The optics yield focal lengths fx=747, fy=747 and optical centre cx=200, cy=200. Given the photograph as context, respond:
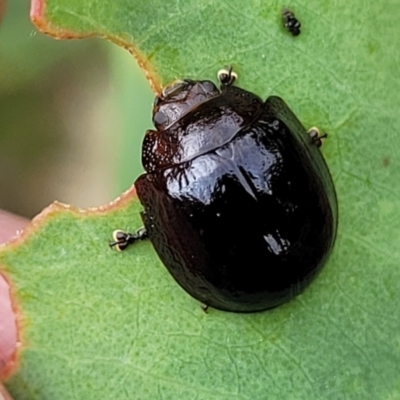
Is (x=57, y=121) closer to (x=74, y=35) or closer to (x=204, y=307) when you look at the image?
(x=74, y=35)

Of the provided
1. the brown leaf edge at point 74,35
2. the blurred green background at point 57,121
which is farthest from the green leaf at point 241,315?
the blurred green background at point 57,121

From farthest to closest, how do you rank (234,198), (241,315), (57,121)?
1. (57,121)
2. (241,315)
3. (234,198)

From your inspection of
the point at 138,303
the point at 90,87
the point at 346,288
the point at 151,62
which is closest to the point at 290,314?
the point at 346,288

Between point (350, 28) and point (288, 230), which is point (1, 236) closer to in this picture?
point (288, 230)

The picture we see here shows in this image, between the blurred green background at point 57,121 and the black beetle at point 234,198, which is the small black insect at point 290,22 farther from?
the blurred green background at point 57,121

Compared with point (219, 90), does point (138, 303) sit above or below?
below

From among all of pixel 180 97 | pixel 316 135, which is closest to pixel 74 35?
pixel 180 97
